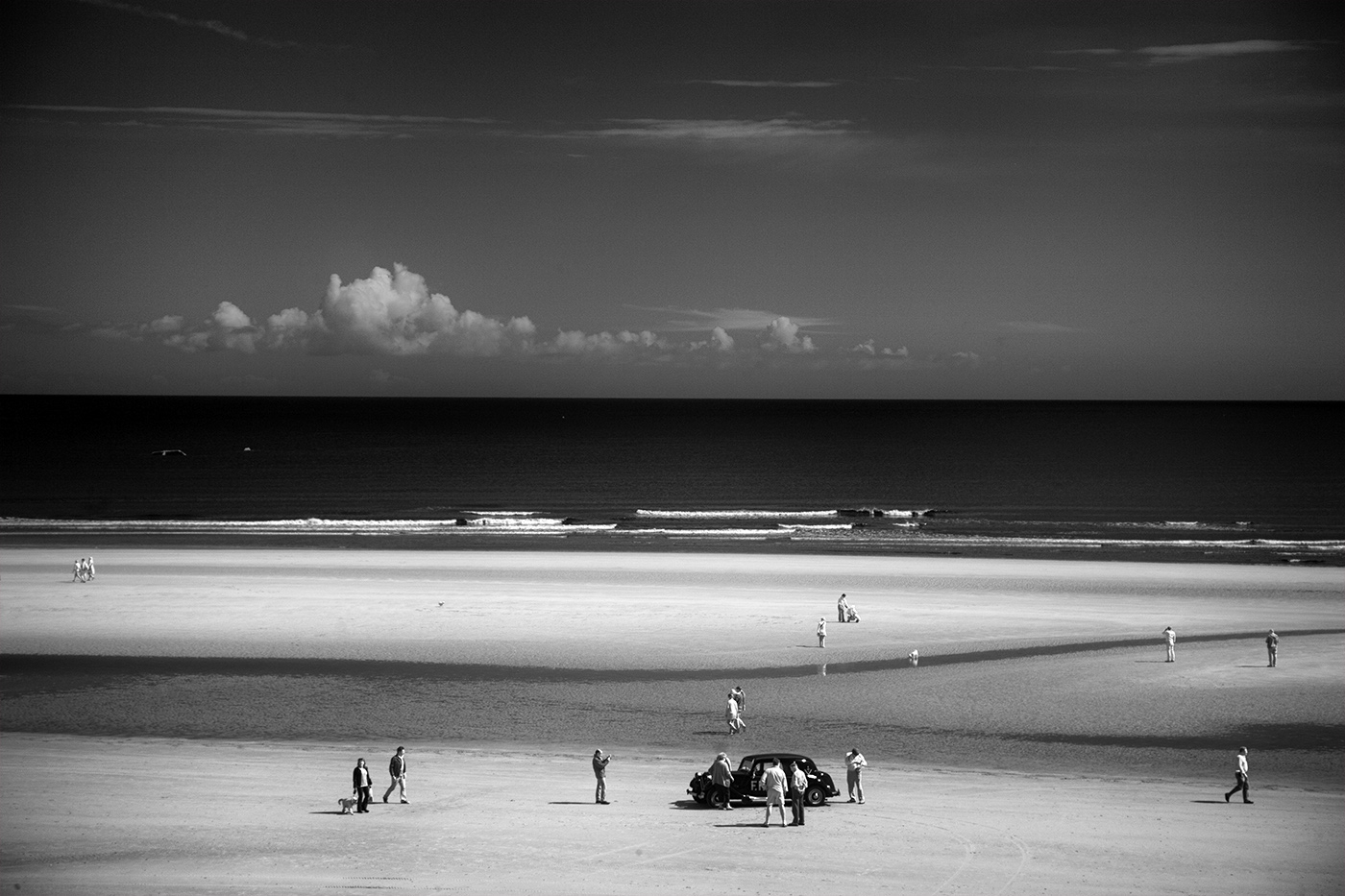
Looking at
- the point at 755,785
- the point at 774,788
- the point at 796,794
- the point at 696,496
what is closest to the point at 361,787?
the point at 755,785

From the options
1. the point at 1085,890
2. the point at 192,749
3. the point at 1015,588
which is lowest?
the point at 1085,890

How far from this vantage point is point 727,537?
6788 centimetres

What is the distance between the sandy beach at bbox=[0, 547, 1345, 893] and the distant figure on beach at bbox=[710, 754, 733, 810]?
0.40m

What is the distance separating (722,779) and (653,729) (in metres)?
6.29

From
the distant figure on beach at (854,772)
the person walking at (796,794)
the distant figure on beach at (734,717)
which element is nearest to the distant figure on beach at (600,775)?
the person walking at (796,794)

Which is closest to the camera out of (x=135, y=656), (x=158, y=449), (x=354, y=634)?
(x=135, y=656)

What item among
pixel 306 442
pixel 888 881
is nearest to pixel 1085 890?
pixel 888 881

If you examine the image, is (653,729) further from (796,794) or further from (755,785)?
(796,794)

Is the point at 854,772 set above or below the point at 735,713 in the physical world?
below

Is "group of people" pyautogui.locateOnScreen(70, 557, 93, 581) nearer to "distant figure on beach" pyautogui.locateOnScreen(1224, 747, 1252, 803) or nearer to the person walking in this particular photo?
the person walking

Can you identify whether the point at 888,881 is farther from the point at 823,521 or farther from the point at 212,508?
the point at 212,508

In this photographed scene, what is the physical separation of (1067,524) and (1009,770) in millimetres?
53640

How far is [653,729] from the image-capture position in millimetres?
26781

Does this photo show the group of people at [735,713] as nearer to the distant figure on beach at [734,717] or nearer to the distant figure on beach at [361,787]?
the distant figure on beach at [734,717]
